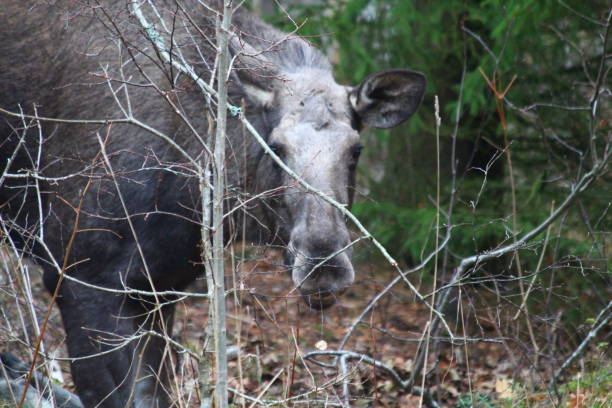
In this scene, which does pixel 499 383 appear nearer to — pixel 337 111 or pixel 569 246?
pixel 569 246

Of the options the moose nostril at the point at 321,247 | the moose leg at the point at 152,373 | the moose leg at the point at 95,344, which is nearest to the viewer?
the moose nostril at the point at 321,247

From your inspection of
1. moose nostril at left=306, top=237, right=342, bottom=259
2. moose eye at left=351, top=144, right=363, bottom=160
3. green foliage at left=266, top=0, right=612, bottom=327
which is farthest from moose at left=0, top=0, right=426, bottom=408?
green foliage at left=266, top=0, right=612, bottom=327

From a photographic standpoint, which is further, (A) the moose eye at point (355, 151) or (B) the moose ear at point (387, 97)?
(B) the moose ear at point (387, 97)

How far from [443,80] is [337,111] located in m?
3.44

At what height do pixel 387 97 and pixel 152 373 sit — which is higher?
pixel 387 97

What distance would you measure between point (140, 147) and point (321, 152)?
4.02 ft

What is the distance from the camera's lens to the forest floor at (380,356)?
5.07m

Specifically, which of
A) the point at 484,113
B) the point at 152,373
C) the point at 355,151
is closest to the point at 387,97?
the point at 355,151

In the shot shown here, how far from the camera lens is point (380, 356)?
7.17 metres

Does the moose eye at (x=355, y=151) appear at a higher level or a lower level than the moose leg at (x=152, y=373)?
higher

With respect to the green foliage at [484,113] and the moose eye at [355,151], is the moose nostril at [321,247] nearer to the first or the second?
the moose eye at [355,151]

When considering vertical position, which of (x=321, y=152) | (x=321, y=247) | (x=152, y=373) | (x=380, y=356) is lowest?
(x=380, y=356)

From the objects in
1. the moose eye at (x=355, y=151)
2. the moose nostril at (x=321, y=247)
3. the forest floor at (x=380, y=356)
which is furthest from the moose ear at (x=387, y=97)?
the moose nostril at (x=321, y=247)

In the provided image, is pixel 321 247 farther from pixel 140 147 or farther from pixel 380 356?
pixel 380 356
